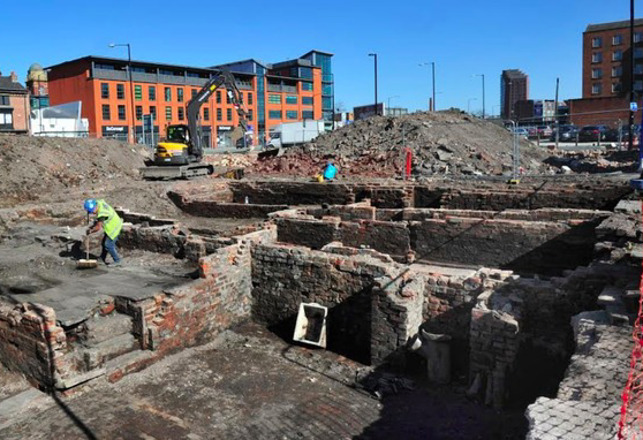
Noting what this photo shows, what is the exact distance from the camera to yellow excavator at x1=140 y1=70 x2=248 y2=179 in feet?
73.6

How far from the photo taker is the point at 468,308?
7691 millimetres

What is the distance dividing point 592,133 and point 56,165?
31080 millimetres

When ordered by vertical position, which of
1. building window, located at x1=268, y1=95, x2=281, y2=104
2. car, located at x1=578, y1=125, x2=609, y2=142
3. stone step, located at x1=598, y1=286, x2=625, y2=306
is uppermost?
building window, located at x1=268, y1=95, x2=281, y2=104

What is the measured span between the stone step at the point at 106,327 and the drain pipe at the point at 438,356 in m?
4.21

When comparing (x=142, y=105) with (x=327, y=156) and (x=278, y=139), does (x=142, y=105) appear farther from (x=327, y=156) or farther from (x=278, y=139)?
(x=327, y=156)

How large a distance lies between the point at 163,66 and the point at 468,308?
55590mm

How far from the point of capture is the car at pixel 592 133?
34.7 meters

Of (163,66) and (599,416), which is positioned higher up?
(163,66)

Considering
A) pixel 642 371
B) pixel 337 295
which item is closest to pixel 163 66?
pixel 337 295

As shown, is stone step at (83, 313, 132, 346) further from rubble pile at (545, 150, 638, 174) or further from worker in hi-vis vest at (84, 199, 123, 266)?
rubble pile at (545, 150, 638, 174)

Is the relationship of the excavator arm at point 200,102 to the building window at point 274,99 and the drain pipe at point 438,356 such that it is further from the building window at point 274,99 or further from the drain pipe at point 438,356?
the building window at point 274,99

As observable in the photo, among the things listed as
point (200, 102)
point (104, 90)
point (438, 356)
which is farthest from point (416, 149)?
point (104, 90)

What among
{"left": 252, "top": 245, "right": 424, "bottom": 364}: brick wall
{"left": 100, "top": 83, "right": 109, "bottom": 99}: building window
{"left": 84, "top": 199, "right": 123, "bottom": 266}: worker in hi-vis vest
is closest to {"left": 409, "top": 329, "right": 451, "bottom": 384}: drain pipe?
{"left": 252, "top": 245, "right": 424, "bottom": 364}: brick wall

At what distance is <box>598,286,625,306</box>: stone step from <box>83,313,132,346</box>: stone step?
6.14 metres
